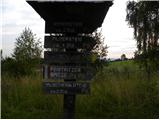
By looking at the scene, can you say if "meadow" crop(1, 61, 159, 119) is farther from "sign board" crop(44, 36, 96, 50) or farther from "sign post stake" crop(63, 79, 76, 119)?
"sign board" crop(44, 36, 96, 50)

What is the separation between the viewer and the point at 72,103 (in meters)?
6.99

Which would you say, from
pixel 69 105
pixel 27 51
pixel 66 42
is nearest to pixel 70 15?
pixel 66 42

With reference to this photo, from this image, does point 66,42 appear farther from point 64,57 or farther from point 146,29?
point 146,29

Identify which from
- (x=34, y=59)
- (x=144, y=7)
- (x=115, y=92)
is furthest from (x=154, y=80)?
(x=34, y=59)

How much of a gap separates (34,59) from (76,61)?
1616 cm

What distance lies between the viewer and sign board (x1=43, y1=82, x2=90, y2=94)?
6.76 m

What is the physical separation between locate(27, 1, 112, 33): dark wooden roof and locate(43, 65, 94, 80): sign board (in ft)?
2.14

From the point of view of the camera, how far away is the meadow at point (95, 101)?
864 cm

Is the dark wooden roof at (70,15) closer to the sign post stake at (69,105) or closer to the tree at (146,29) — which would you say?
the sign post stake at (69,105)

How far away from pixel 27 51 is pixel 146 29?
31.9 ft

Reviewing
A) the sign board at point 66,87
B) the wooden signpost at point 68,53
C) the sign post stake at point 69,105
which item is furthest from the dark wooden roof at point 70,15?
the sign post stake at point 69,105

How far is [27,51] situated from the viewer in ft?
80.1

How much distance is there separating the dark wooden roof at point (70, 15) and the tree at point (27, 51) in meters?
Answer: 13.8

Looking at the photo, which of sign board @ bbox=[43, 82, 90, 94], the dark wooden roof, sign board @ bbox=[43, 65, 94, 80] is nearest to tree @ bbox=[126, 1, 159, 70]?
the dark wooden roof
